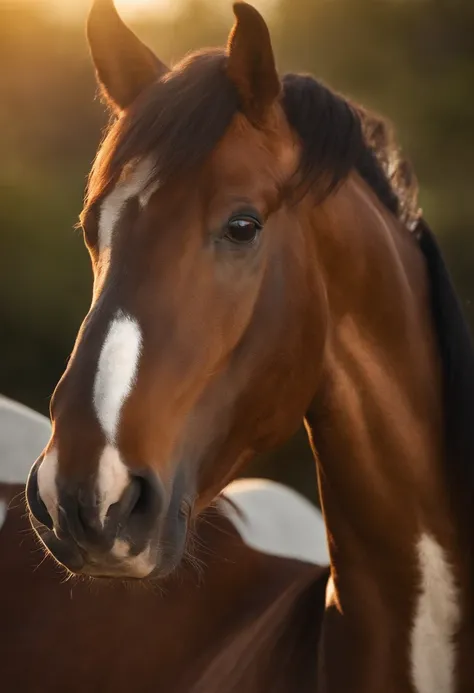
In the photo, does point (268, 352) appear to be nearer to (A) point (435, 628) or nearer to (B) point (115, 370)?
(B) point (115, 370)

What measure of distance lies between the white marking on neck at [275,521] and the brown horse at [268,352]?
769 mm

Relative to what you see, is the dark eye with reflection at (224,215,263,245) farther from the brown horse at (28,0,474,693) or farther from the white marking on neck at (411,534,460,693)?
the white marking on neck at (411,534,460,693)

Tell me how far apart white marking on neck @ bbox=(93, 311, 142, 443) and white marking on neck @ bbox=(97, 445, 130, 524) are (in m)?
0.03

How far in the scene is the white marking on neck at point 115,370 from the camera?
131 cm

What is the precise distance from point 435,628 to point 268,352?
0.55m

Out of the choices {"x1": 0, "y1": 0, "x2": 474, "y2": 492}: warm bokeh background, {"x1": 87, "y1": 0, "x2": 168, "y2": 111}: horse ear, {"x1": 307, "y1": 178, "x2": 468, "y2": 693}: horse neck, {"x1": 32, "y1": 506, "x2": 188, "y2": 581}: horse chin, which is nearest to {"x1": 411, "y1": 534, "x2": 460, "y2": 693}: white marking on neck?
{"x1": 307, "y1": 178, "x2": 468, "y2": 693}: horse neck

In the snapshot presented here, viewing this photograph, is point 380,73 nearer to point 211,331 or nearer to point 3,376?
point 3,376

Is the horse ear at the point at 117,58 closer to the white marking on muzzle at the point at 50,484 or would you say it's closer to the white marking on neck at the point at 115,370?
the white marking on neck at the point at 115,370

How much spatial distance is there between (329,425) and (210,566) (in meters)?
0.75

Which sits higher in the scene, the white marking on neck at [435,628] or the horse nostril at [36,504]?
the horse nostril at [36,504]

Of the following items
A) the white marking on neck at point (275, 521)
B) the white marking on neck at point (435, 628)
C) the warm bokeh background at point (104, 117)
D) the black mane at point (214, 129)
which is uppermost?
the black mane at point (214, 129)

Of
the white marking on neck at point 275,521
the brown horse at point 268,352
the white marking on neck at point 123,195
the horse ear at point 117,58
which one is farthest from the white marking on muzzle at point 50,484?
the white marking on neck at point 275,521

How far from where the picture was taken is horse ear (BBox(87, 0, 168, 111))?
1.76 m

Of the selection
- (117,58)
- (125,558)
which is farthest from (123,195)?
(125,558)
